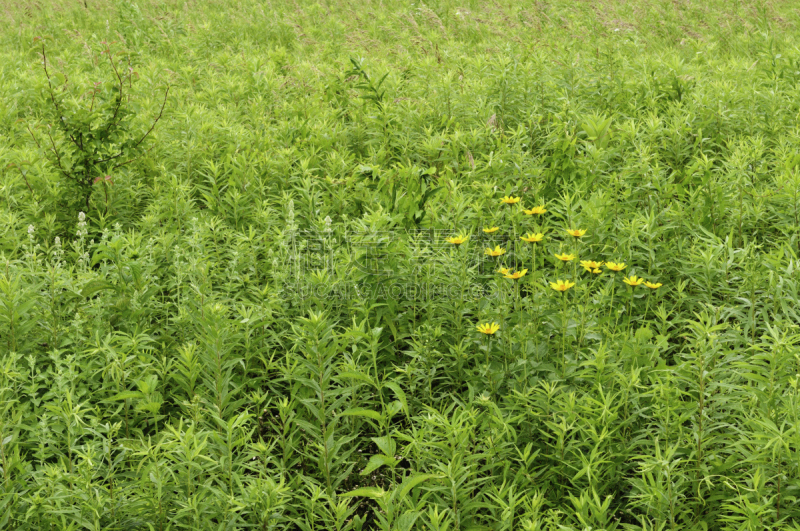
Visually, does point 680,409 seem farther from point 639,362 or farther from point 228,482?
point 228,482

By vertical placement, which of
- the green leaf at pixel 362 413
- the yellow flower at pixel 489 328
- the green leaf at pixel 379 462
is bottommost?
the green leaf at pixel 379 462

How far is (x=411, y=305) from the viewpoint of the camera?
11.3 feet

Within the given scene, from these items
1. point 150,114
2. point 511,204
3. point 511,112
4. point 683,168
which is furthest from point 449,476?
point 150,114

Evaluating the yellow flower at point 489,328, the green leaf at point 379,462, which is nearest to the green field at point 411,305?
the green leaf at point 379,462

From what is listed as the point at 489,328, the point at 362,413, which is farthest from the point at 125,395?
the point at 489,328

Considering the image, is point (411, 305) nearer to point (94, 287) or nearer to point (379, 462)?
point (379, 462)

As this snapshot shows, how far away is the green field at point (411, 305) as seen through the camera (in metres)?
2.47

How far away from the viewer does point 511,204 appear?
4195 mm

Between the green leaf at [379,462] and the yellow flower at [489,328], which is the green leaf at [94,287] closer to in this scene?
the green leaf at [379,462]

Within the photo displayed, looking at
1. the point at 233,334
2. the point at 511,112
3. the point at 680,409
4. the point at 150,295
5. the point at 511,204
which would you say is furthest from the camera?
the point at 511,112

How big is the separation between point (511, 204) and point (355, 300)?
1.36 m

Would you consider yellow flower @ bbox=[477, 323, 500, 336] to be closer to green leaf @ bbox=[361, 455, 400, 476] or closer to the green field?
the green field

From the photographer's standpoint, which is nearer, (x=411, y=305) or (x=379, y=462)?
(x=379, y=462)

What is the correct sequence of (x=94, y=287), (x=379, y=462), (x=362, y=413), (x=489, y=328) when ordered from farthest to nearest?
(x=94, y=287) → (x=489, y=328) → (x=362, y=413) → (x=379, y=462)
